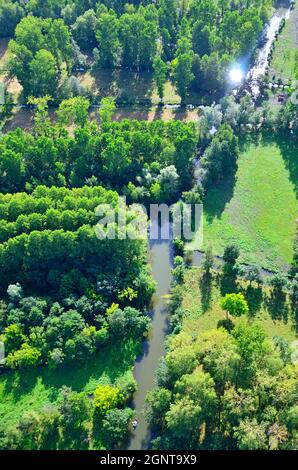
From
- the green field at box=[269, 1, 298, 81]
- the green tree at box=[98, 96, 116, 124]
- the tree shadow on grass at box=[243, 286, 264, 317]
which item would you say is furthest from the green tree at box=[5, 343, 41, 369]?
the green field at box=[269, 1, 298, 81]

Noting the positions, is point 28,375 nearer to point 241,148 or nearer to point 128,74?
point 241,148

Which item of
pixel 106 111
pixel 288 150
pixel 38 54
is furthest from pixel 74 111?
pixel 288 150

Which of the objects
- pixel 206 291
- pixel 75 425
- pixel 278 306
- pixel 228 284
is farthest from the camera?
pixel 228 284

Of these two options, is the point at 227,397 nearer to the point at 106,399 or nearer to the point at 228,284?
the point at 106,399

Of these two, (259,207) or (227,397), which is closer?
(227,397)

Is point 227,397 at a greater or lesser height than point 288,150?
lesser
